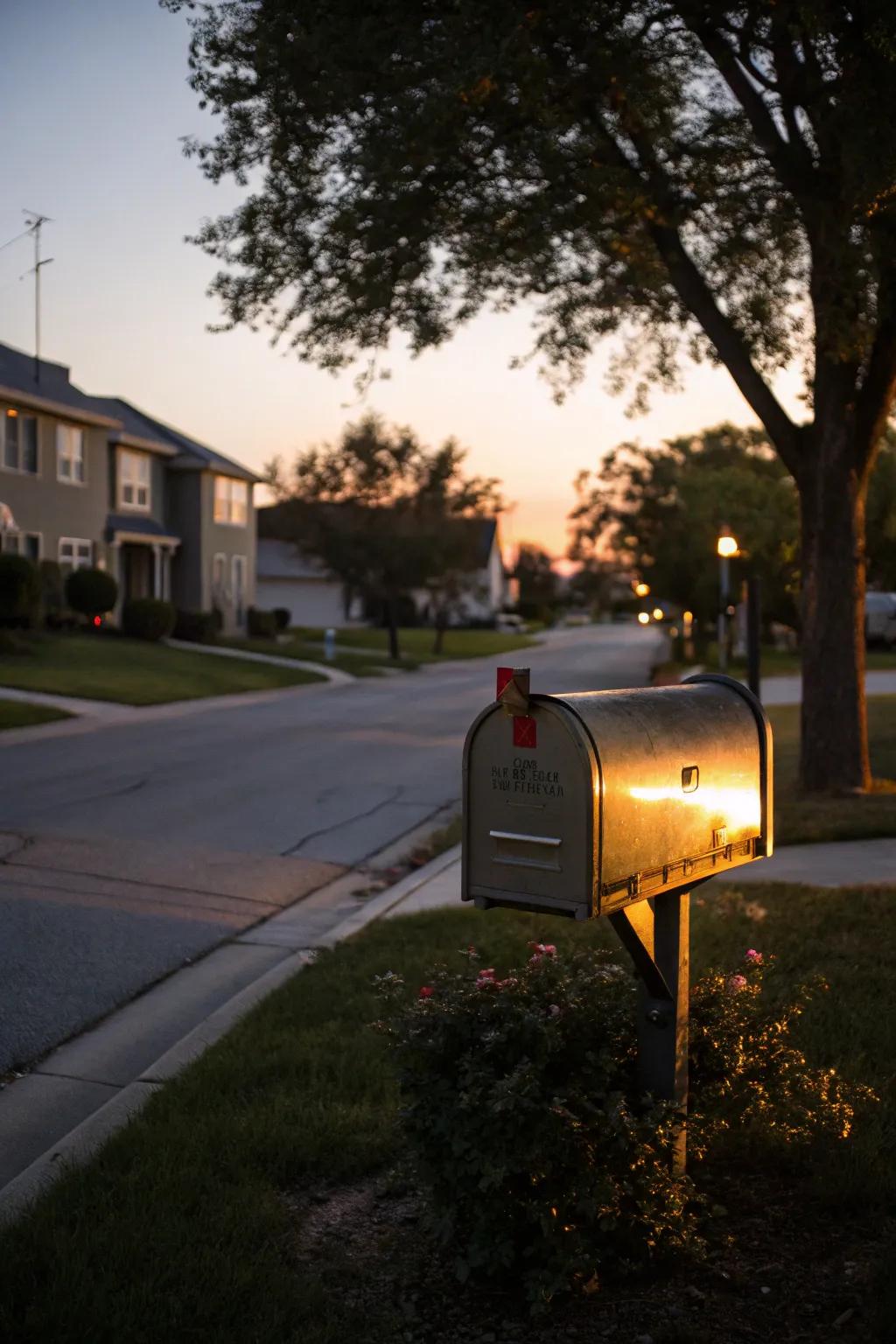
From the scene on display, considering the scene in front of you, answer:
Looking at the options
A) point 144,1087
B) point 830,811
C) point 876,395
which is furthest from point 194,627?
point 144,1087

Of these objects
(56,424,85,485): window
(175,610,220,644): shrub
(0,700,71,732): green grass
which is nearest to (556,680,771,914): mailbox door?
(0,700,71,732): green grass

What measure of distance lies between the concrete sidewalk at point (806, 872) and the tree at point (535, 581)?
11056 cm

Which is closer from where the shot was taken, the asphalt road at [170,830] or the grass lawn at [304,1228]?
the grass lawn at [304,1228]

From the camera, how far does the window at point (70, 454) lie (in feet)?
117

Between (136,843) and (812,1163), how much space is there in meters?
7.61

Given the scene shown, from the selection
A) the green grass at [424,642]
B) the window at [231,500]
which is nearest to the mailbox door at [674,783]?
the window at [231,500]

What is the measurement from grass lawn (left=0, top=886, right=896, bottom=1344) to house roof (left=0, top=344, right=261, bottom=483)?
1169 inches

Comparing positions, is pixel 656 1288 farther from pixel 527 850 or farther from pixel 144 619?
pixel 144 619

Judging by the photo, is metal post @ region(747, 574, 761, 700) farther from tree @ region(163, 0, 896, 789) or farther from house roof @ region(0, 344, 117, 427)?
house roof @ region(0, 344, 117, 427)

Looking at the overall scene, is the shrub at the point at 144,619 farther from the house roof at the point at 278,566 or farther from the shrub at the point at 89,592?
the house roof at the point at 278,566

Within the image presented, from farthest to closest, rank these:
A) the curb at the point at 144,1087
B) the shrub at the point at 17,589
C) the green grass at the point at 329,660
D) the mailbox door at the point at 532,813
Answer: the green grass at the point at 329,660, the shrub at the point at 17,589, the curb at the point at 144,1087, the mailbox door at the point at 532,813

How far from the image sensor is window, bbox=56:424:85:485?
35.7m

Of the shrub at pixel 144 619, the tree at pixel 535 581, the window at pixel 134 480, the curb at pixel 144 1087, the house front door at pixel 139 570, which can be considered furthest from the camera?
the tree at pixel 535 581

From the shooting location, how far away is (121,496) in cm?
4009
